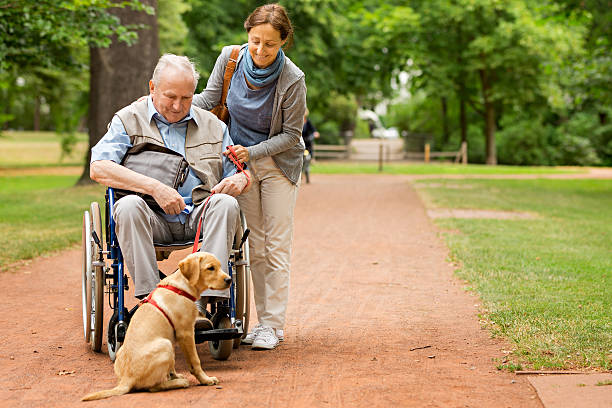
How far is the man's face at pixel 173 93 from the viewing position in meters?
4.95

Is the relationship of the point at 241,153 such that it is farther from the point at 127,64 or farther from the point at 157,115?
the point at 127,64

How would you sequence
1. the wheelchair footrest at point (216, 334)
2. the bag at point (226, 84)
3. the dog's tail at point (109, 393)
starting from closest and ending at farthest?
the dog's tail at point (109, 393)
the wheelchair footrest at point (216, 334)
the bag at point (226, 84)

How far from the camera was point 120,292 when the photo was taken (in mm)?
4797

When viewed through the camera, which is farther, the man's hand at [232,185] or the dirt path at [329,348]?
the man's hand at [232,185]

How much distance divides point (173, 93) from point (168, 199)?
645 mm

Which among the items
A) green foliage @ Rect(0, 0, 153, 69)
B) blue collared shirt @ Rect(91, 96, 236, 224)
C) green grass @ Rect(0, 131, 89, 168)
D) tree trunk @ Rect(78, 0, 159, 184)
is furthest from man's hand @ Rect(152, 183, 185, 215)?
green grass @ Rect(0, 131, 89, 168)

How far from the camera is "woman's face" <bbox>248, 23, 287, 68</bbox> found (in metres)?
4.95

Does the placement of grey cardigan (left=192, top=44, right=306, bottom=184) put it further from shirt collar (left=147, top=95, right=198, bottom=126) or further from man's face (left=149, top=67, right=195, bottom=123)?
man's face (left=149, top=67, right=195, bottom=123)

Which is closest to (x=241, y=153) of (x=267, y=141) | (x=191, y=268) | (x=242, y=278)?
(x=267, y=141)

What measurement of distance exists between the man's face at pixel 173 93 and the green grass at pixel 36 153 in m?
27.9

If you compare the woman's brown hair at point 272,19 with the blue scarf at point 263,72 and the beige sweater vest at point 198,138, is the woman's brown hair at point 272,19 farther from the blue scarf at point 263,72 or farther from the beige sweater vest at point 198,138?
the beige sweater vest at point 198,138

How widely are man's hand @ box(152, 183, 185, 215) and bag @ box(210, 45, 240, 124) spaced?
804 mm

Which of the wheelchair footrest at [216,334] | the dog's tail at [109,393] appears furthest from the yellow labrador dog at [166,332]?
the wheelchair footrest at [216,334]

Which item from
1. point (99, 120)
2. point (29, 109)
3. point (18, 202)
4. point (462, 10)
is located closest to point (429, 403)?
point (18, 202)
